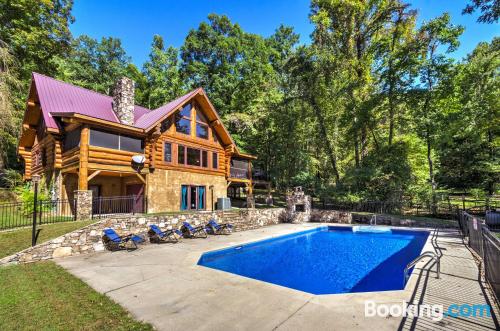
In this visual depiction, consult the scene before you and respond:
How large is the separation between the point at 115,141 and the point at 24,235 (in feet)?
22.5

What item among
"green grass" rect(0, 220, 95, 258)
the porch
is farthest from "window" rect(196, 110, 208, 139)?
"green grass" rect(0, 220, 95, 258)

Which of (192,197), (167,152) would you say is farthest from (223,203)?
(167,152)

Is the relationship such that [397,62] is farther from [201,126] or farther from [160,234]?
[160,234]

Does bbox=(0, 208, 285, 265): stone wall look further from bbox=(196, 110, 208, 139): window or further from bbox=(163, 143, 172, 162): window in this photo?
bbox=(196, 110, 208, 139): window

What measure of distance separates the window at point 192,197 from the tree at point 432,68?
17.4 m

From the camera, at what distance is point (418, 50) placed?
64.5ft

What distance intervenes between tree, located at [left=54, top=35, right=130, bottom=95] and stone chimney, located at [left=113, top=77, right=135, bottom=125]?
667 inches

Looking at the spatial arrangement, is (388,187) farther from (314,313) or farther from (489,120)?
(314,313)

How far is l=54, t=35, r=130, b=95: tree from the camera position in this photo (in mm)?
31114

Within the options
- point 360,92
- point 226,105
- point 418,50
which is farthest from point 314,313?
point 226,105

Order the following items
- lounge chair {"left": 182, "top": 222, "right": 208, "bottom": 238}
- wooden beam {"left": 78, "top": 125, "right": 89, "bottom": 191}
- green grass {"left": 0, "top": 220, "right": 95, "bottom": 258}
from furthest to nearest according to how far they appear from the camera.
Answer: lounge chair {"left": 182, "top": 222, "right": 208, "bottom": 238}
wooden beam {"left": 78, "top": 125, "right": 89, "bottom": 191}
green grass {"left": 0, "top": 220, "right": 95, "bottom": 258}

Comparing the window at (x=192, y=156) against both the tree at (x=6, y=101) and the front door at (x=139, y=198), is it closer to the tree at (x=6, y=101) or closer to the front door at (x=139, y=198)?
the front door at (x=139, y=198)

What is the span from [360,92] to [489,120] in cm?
1028

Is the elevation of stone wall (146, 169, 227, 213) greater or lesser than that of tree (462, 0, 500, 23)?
lesser
